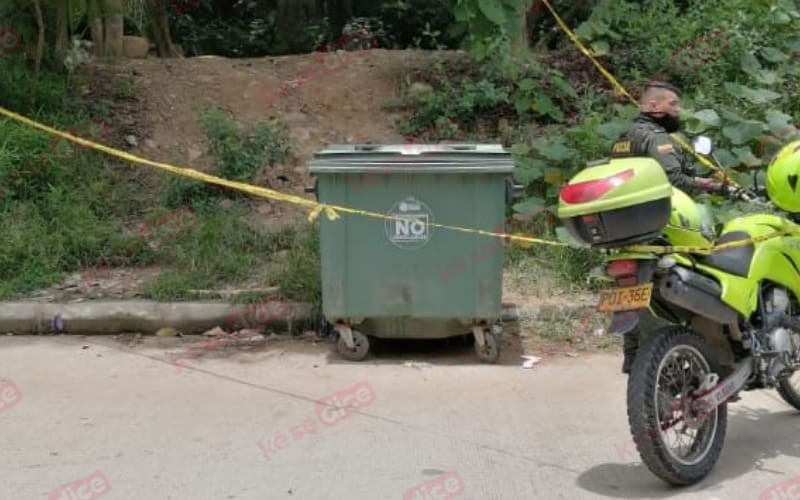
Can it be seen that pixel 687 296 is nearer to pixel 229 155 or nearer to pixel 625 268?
pixel 625 268

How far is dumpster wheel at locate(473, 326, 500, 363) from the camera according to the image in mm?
6055

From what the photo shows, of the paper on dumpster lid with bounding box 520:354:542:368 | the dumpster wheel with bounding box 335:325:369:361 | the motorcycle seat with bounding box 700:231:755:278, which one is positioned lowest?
the paper on dumpster lid with bounding box 520:354:542:368

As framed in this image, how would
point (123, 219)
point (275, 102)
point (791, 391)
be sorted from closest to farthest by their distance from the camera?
point (791, 391) < point (123, 219) < point (275, 102)

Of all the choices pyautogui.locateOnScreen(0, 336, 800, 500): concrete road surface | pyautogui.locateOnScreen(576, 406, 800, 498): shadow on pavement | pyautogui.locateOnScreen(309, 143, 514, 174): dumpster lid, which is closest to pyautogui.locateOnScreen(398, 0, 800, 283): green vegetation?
pyautogui.locateOnScreen(309, 143, 514, 174): dumpster lid

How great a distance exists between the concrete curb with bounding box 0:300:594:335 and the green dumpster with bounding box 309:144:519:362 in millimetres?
769

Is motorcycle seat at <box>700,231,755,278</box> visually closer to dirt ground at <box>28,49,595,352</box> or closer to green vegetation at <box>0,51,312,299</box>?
green vegetation at <box>0,51,312,299</box>

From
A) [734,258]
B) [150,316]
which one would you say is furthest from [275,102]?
[734,258]

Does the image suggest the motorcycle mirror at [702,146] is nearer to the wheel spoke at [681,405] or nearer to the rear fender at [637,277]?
the rear fender at [637,277]

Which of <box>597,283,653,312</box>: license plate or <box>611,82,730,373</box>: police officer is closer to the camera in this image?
<box>597,283,653,312</box>: license plate

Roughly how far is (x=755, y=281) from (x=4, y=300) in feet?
15.2

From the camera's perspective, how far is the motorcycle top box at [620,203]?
402 centimetres

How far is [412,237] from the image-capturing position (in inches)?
233

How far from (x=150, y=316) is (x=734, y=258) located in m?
3.74

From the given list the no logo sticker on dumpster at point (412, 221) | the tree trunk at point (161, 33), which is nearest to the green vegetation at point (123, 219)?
the no logo sticker on dumpster at point (412, 221)
